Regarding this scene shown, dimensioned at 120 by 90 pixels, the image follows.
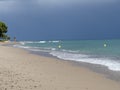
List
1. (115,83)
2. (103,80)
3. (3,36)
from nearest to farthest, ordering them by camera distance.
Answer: (115,83)
(103,80)
(3,36)

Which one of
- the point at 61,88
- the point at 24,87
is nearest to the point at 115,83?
the point at 61,88

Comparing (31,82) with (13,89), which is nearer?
(13,89)

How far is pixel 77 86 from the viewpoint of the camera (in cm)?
1245

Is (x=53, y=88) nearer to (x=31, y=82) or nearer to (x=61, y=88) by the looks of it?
(x=61, y=88)

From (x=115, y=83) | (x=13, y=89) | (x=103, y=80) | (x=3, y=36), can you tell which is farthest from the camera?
(x=3, y=36)

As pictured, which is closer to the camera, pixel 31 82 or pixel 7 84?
pixel 7 84

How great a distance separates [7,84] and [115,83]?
4.84 m

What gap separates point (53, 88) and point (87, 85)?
72.3 inches

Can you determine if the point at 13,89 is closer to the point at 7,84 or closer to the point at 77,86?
the point at 7,84

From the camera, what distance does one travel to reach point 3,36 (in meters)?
113

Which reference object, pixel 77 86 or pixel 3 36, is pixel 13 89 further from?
pixel 3 36

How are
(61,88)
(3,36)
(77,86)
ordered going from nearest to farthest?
(61,88)
(77,86)
(3,36)

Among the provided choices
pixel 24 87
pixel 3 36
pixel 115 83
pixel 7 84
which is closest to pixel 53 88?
pixel 24 87

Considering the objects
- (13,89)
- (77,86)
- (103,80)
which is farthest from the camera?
(103,80)
